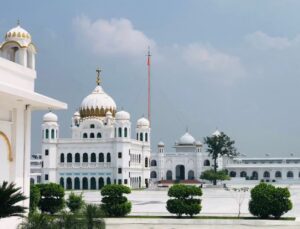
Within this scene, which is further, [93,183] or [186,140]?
[186,140]

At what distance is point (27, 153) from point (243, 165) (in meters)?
65.8

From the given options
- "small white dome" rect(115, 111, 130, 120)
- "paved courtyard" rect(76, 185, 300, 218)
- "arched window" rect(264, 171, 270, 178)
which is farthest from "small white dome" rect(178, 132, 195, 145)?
"paved courtyard" rect(76, 185, 300, 218)

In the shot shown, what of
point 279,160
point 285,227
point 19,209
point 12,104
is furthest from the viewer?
point 279,160

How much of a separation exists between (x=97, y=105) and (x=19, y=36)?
45335 mm

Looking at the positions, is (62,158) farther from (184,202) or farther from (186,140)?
(184,202)

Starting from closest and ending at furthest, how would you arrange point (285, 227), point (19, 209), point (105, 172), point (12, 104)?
point (19, 209)
point (12, 104)
point (285, 227)
point (105, 172)

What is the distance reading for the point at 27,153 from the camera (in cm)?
1688

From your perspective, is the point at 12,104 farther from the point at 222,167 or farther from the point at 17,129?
the point at 222,167

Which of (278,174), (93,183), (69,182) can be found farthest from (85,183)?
(278,174)

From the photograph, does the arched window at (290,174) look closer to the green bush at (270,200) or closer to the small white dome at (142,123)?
the small white dome at (142,123)

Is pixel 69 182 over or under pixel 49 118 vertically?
under

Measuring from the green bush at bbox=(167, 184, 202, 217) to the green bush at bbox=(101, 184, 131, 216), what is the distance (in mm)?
1917

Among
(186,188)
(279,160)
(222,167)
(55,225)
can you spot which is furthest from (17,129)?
(279,160)

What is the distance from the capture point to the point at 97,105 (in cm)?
6278
